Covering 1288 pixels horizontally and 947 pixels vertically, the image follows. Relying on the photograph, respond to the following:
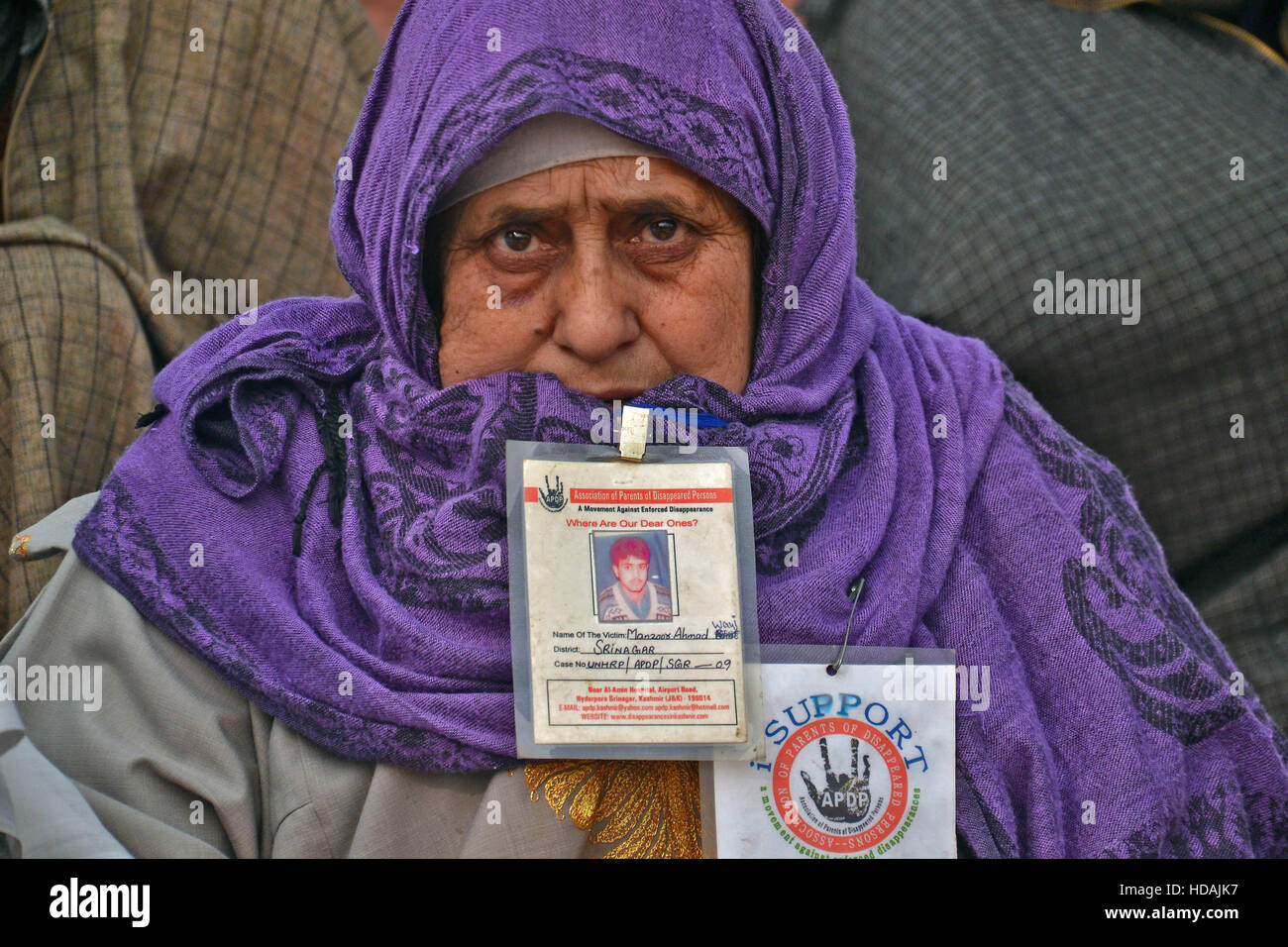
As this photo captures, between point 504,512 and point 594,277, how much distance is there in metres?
0.33

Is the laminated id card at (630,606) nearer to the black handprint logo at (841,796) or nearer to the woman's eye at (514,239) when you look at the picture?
the black handprint logo at (841,796)

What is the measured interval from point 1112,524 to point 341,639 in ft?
3.65

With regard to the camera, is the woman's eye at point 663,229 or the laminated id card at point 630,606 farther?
the woman's eye at point 663,229

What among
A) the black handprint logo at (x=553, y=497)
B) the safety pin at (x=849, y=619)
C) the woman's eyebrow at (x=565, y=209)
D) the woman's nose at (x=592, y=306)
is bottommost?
the safety pin at (x=849, y=619)

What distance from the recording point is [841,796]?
6.02 feet

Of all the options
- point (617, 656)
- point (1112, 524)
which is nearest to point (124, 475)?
point (617, 656)

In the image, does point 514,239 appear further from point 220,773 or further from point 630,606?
point 220,773

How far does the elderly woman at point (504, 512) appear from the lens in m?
1.85

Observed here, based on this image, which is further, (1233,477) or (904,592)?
(1233,477)

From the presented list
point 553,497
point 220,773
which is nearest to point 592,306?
point 553,497

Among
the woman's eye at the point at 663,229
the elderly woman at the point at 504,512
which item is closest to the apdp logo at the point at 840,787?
the elderly woman at the point at 504,512

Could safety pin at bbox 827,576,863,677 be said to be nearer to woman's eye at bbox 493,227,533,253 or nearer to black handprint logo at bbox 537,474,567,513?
black handprint logo at bbox 537,474,567,513

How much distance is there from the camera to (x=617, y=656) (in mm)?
1836

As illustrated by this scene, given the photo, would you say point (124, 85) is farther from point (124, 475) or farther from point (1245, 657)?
point (1245, 657)
